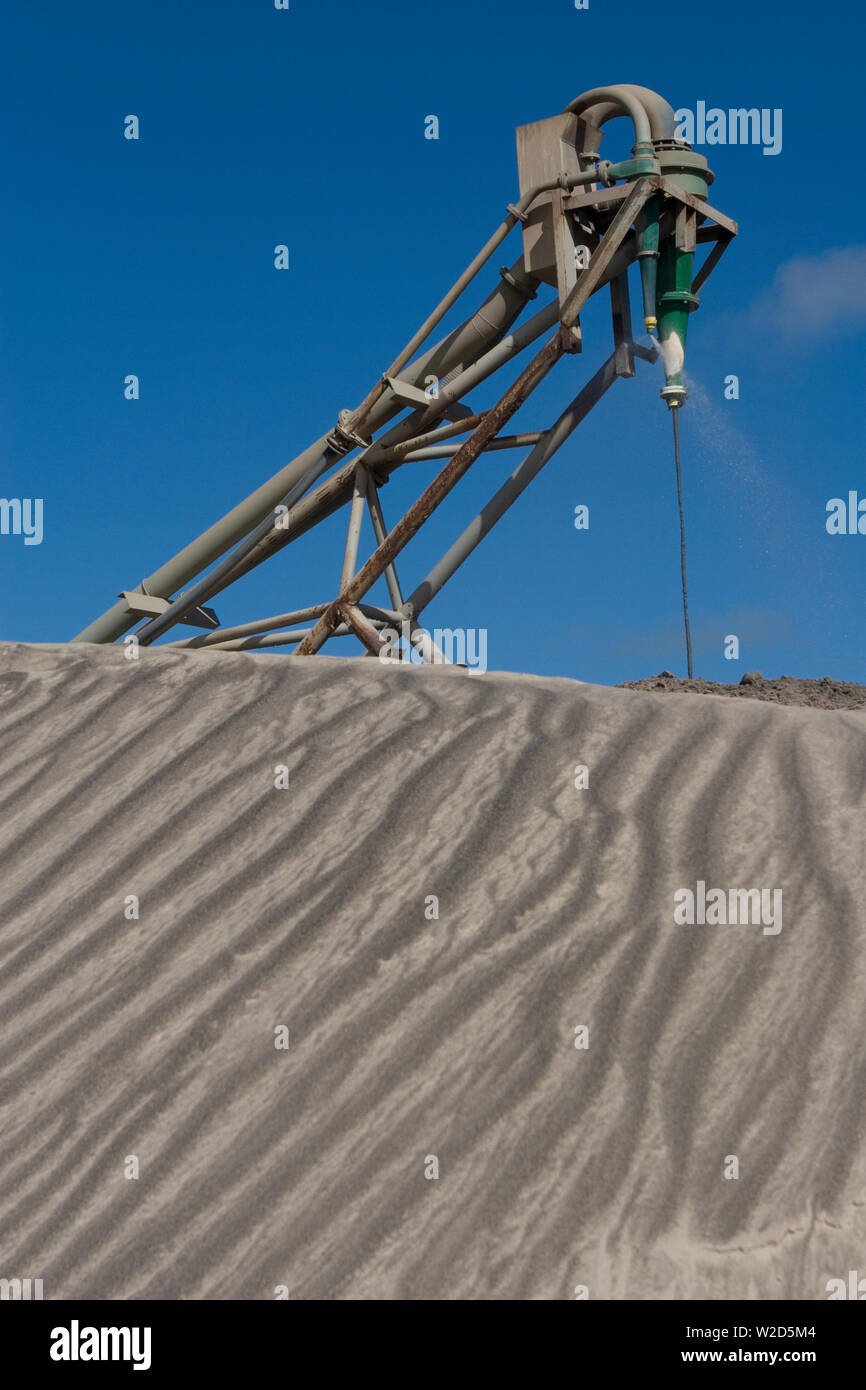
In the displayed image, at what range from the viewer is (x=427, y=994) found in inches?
117

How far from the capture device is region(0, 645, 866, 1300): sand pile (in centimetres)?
247

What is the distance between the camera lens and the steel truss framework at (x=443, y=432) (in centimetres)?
625

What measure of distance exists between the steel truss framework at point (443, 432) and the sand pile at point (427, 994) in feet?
7.65

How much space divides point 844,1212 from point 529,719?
172 cm

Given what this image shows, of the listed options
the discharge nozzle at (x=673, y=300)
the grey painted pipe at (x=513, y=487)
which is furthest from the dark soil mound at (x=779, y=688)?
the discharge nozzle at (x=673, y=300)

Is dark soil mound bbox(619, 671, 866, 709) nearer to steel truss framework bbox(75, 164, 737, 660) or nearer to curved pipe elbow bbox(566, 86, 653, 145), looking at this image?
steel truss framework bbox(75, 164, 737, 660)

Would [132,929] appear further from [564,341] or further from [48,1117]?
[564,341]

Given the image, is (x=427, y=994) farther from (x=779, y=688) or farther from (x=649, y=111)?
(x=649, y=111)

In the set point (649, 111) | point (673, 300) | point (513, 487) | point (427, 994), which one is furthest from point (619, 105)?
point (427, 994)

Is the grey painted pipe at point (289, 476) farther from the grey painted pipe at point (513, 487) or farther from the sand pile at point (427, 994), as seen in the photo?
the sand pile at point (427, 994)

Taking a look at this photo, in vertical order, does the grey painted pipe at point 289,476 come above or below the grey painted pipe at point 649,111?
below

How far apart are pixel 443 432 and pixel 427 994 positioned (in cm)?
415

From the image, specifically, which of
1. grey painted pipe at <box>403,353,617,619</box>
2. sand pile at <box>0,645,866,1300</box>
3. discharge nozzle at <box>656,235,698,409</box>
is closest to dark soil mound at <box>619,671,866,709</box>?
grey painted pipe at <box>403,353,617,619</box>
